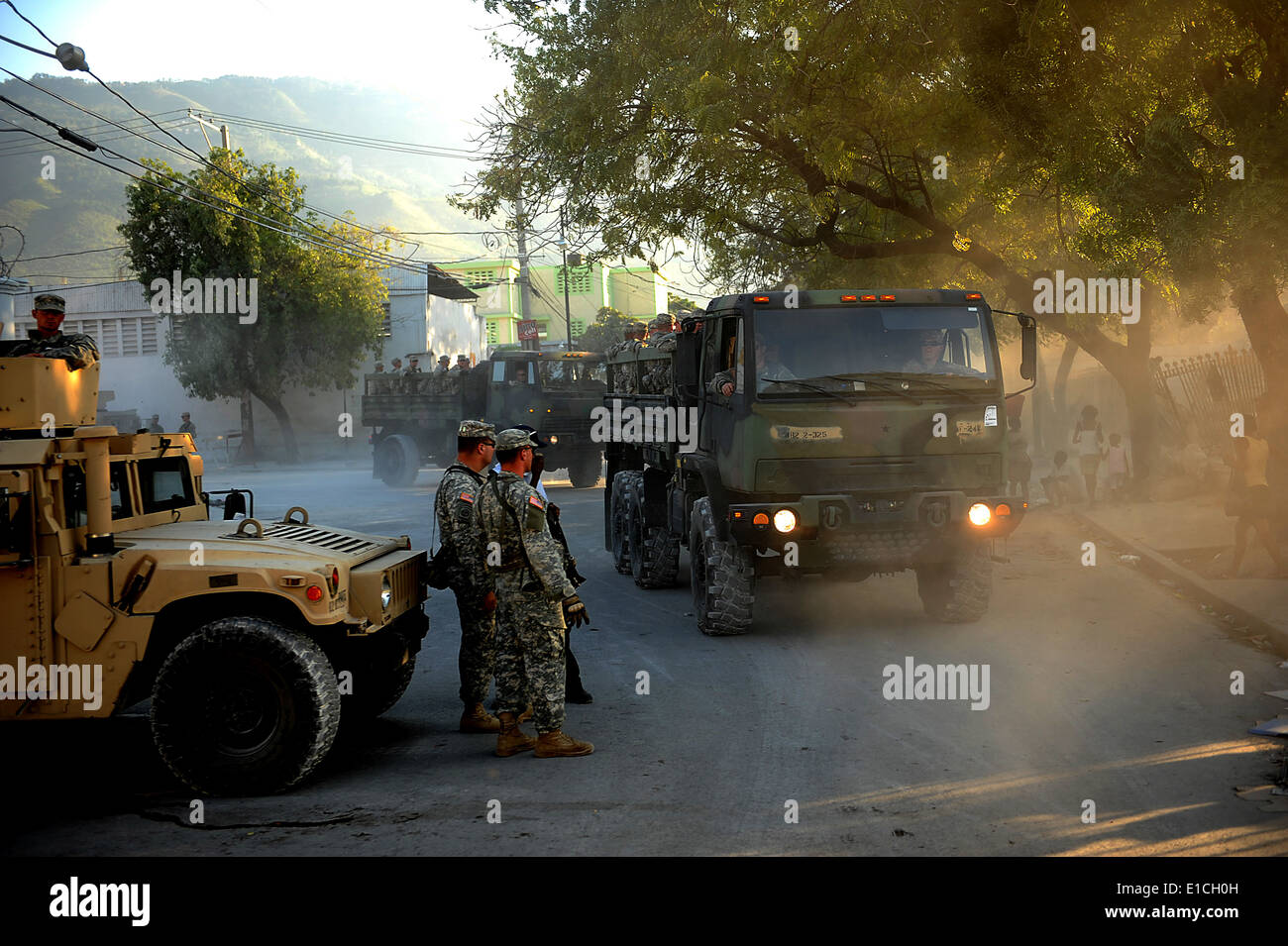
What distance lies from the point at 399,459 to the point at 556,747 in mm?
19188

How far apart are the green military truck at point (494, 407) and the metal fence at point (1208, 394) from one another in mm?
10296

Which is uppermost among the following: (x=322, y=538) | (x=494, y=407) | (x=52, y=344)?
(x=52, y=344)

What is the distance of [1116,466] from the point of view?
696 inches

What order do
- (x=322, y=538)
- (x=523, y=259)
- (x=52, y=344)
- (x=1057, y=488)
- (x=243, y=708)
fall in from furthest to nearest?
1. (x=523, y=259)
2. (x=1057, y=488)
3. (x=52, y=344)
4. (x=322, y=538)
5. (x=243, y=708)

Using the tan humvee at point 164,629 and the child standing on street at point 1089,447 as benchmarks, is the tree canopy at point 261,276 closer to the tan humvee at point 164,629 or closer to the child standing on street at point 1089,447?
the child standing on street at point 1089,447

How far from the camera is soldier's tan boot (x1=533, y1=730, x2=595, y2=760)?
6066 mm

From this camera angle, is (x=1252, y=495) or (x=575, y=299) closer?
(x=1252, y=495)

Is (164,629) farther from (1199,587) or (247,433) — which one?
(247,433)

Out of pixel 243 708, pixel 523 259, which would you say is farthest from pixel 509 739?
pixel 523 259

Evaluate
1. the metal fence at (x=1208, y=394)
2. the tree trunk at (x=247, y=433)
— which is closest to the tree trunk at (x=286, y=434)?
the tree trunk at (x=247, y=433)

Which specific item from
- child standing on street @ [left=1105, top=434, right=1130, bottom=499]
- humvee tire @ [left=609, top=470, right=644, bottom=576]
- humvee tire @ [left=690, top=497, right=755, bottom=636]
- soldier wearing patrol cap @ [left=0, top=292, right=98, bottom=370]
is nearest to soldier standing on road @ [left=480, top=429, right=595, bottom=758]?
soldier wearing patrol cap @ [left=0, top=292, right=98, bottom=370]

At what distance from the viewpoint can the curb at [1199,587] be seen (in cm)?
836
